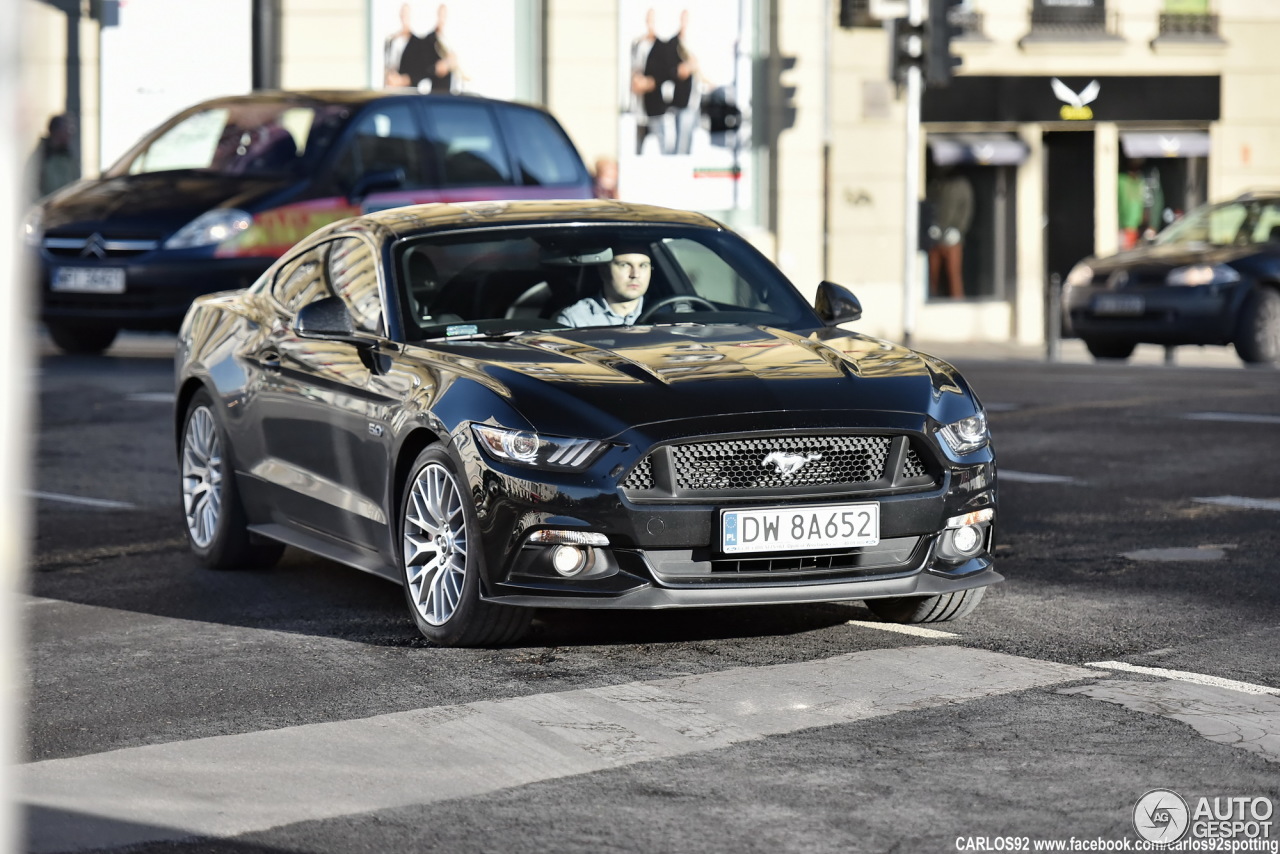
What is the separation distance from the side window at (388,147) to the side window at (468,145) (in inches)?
6.7

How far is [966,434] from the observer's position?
7043 millimetres

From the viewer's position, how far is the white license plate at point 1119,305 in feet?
68.2

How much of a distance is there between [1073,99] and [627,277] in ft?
84.6

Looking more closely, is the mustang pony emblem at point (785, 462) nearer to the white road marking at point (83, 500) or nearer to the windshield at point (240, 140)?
the white road marking at point (83, 500)

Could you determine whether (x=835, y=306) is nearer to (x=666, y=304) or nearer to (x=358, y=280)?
(x=666, y=304)

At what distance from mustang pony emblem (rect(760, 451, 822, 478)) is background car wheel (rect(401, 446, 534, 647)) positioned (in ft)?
2.84

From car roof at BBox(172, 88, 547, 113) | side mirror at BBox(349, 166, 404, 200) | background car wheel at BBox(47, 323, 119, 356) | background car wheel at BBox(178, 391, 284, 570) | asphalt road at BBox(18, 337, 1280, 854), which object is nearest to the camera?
asphalt road at BBox(18, 337, 1280, 854)

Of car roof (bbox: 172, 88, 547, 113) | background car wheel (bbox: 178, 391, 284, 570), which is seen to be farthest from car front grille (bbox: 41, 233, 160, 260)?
background car wheel (bbox: 178, 391, 284, 570)

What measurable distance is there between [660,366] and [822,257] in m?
24.4

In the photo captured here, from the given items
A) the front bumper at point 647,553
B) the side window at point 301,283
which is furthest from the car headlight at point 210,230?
the front bumper at point 647,553

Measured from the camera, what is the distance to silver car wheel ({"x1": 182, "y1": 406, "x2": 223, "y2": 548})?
8.92 metres

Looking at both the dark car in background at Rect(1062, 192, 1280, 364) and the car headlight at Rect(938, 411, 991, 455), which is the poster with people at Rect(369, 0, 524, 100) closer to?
the dark car in background at Rect(1062, 192, 1280, 364)

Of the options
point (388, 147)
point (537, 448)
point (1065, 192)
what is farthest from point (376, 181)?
point (1065, 192)

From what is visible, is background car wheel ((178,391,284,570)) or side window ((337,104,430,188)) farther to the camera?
side window ((337,104,430,188))
